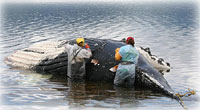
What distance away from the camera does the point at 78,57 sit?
1475cm

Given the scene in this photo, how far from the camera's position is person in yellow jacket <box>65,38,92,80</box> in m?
14.7

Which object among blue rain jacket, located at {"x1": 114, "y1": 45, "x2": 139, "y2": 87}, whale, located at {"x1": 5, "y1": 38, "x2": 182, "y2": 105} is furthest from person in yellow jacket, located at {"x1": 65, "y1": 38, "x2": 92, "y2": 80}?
blue rain jacket, located at {"x1": 114, "y1": 45, "x2": 139, "y2": 87}

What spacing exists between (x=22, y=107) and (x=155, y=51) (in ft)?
44.4

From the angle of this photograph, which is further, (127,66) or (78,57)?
(78,57)

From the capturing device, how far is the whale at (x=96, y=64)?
45.8ft

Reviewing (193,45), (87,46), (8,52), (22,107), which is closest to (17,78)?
(87,46)

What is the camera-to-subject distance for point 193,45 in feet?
86.5

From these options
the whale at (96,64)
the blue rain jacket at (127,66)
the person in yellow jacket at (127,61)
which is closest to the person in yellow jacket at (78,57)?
the whale at (96,64)

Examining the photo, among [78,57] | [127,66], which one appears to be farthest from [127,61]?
[78,57]

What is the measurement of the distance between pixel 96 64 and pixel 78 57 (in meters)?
0.80

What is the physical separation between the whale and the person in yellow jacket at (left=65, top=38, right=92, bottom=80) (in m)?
0.37

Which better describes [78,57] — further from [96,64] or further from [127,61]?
[127,61]

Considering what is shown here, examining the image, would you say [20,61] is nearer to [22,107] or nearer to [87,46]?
[87,46]

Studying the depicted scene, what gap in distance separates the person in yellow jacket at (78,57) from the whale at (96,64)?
37 cm
